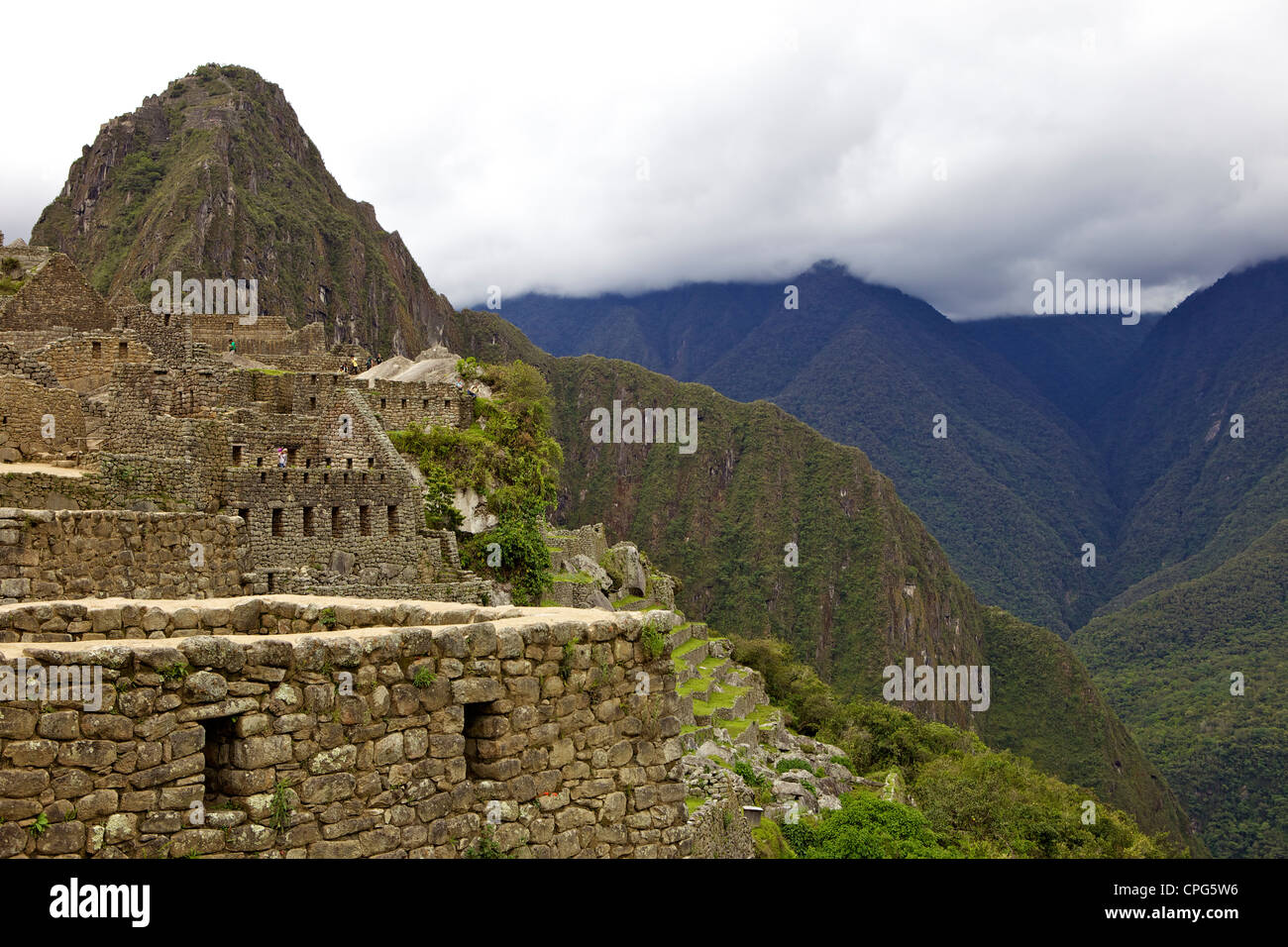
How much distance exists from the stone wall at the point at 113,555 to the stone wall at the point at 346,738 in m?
3.37

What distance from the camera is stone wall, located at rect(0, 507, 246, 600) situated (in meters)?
7.93

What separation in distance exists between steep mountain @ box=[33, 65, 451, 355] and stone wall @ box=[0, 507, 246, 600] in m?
116

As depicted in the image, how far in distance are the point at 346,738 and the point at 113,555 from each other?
5518 mm

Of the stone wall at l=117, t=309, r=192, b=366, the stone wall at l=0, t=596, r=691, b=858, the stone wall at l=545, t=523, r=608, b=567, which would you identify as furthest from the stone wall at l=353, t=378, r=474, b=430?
the stone wall at l=0, t=596, r=691, b=858

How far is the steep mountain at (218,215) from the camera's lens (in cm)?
14212

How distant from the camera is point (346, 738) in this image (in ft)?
14.8

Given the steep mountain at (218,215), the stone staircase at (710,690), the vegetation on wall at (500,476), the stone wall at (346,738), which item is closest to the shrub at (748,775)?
the stone staircase at (710,690)

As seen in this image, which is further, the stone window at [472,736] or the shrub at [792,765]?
the shrub at [792,765]

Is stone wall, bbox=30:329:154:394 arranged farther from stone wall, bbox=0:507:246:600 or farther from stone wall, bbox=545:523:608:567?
stone wall, bbox=545:523:608:567

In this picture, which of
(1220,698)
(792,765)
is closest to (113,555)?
(792,765)

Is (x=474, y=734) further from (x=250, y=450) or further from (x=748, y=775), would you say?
(x=748, y=775)

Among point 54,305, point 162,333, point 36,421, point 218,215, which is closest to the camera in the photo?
point 36,421

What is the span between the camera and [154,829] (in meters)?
4.01

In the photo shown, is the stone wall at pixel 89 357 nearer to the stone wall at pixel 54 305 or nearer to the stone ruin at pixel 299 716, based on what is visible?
the stone wall at pixel 54 305
